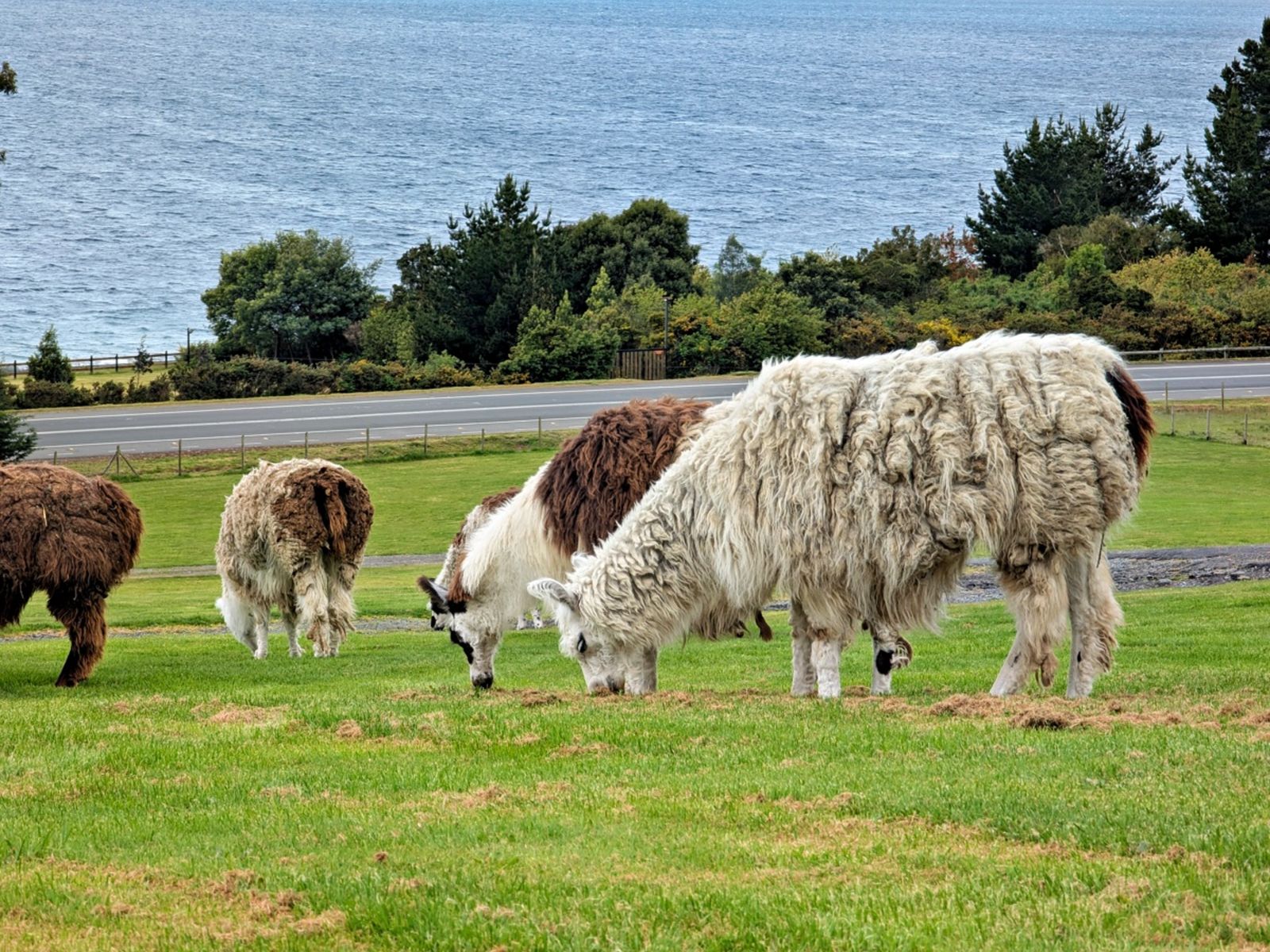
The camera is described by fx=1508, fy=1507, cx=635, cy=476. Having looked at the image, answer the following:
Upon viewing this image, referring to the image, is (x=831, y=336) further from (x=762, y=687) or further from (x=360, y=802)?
(x=360, y=802)

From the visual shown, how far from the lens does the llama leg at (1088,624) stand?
1177cm

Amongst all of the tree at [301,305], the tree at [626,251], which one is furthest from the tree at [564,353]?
A: the tree at [301,305]

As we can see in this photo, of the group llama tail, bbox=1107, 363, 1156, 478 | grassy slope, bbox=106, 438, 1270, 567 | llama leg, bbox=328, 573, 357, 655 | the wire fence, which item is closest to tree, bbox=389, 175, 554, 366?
the wire fence

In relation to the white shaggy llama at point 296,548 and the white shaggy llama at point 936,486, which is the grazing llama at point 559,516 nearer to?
the white shaggy llama at point 936,486

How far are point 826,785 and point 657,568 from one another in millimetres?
4871

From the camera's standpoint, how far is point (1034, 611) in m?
11.4

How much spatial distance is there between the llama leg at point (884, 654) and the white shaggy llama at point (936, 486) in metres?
0.14

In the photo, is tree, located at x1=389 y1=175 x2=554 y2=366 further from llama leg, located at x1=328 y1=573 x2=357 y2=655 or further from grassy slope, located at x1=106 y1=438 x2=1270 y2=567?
llama leg, located at x1=328 y1=573 x2=357 y2=655

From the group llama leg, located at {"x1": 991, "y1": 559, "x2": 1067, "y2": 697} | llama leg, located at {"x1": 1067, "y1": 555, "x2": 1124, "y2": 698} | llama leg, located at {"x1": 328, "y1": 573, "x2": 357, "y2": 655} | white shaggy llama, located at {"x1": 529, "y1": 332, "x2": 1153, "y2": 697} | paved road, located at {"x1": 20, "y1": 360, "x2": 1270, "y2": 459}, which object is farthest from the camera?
paved road, located at {"x1": 20, "y1": 360, "x2": 1270, "y2": 459}

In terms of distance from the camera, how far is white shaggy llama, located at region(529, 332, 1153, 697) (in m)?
11.3

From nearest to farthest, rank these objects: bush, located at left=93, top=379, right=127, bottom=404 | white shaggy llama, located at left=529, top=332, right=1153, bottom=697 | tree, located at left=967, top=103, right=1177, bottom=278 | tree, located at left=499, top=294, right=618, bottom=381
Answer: white shaggy llama, located at left=529, top=332, right=1153, bottom=697 → bush, located at left=93, top=379, right=127, bottom=404 → tree, located at left=499, top=294, right=618, bottom=381 → tree, located at left=967, top=103, right=1177, bottom=278

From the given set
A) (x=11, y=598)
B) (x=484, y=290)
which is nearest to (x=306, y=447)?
(x=484, y=290)

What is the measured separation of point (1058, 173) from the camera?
8800 centimetres

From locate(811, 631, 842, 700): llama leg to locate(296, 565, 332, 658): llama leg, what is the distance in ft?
29.4
